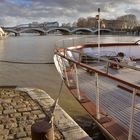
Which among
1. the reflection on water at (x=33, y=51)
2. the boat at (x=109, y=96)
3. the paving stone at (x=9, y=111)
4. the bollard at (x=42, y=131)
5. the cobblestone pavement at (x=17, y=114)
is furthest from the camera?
the reflection on water at (x=33, y=51)

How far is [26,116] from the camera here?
23.8 ft

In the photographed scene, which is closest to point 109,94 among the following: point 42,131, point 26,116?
point 26,116

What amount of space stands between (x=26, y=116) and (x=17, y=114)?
31 cm

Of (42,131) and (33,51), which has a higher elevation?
(42,131)

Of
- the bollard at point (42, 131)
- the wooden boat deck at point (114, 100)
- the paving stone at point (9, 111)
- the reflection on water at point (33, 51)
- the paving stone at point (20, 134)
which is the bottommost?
the reflection on water at point (33, 51)

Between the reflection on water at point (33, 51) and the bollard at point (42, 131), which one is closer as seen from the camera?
the bollard at point (42, 131)

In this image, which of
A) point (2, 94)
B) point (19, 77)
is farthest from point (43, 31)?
point (2, 94)

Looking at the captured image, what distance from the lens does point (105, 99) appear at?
27.0 ft

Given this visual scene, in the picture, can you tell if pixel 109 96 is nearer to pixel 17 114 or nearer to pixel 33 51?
pixel 17 114

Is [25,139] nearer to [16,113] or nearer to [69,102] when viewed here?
[16,113]

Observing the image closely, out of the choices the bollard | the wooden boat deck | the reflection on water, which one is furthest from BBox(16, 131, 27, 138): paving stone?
the reflection on water

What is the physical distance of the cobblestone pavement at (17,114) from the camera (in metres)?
6.11

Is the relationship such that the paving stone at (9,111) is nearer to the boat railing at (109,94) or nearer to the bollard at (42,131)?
the boat railing at (109,94)

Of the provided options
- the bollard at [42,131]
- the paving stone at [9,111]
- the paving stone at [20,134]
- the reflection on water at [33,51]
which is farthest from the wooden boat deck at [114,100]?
the reflection on water at [33,51]
